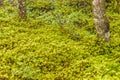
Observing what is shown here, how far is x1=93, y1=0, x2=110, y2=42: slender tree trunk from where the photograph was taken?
6.11 m

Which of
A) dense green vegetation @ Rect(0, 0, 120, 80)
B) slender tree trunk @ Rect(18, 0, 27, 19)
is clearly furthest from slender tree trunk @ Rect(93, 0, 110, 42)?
slender tree trunk @ Rect(18, 0, 27, 19)

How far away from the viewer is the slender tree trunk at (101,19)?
6.11 metres

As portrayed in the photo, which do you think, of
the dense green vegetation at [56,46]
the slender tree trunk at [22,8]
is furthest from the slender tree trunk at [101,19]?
the slender tree trunk at [22,8]

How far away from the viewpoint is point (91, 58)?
5.80 meters

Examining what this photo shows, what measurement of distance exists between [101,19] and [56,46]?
1574mm

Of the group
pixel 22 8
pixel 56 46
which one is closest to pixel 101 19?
pixel 56 46

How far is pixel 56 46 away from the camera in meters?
6.47

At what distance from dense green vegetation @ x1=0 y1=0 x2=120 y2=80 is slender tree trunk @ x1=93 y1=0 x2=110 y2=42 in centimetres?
29

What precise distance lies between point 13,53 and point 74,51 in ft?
5.82

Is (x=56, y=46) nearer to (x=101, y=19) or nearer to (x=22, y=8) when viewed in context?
(x=101, y=19)

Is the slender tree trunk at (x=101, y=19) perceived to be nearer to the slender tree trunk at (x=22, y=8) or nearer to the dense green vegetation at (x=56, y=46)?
the dense green vegetation at (x=56, y=46)

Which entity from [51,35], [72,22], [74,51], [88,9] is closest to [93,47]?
[74,51]

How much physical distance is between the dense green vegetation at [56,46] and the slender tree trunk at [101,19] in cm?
29

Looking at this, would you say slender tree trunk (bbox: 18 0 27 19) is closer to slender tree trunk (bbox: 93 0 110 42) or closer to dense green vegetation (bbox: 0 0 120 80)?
dense green vegetation (bbox: 0 0 120 80)
